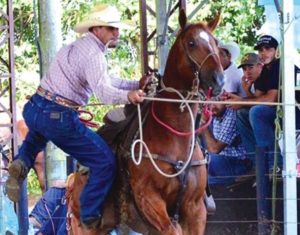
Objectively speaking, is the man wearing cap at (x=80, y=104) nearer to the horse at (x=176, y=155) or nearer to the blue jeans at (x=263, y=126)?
the horse at (x=176, y=155)

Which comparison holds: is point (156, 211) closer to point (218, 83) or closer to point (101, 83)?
point (101, 83)

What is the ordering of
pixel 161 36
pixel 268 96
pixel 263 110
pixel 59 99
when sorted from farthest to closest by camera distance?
A: pixel 161 36, pixel 268 96, pixel 263 110, pixel 59 99

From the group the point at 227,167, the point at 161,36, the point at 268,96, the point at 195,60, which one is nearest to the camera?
the point at 195,60

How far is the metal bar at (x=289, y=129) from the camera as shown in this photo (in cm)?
752

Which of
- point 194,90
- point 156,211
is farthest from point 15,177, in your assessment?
point 194,90

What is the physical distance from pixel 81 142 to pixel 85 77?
0.54 metres

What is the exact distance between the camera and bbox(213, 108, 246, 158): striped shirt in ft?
28.7

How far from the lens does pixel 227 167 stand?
8.73 m

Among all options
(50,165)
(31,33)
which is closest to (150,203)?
(50,165)

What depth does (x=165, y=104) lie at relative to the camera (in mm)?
6633

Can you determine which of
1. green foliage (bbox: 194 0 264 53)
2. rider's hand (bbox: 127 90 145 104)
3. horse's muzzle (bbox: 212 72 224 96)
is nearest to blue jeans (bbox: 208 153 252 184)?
rider's hand (bbox: 127 90 145 104)

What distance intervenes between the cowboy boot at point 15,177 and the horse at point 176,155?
1.11m

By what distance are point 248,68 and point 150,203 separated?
3018mm

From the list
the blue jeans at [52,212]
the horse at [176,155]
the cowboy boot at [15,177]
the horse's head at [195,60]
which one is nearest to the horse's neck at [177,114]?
the horse at [176,155]
